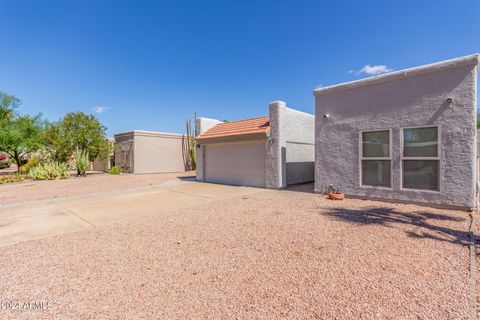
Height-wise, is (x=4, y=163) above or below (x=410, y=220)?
above

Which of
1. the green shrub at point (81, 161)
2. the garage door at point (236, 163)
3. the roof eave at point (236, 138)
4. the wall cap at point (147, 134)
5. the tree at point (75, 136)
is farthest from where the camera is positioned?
the wall cap at point (147, 134)

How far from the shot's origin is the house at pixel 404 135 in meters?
6.77

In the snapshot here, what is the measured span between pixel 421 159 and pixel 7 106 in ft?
104

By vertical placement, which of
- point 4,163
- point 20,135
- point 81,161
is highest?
point 20,135

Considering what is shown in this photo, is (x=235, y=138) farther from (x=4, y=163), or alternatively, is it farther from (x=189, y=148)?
(x=4, y=163)

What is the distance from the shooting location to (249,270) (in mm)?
3586

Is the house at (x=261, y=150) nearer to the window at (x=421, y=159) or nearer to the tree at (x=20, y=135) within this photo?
the window at (x=421, y=159)

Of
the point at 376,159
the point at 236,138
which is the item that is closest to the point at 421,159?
the point at 376,159

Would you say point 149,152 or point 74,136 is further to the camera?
point 149,152

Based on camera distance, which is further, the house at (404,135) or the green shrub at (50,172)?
the green shrub at (50,172)

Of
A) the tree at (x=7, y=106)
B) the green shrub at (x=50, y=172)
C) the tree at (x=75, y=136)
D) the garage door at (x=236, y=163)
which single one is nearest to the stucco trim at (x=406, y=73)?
the garage door at (x=236, y=163)

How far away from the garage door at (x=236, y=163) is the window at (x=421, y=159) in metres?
6.35

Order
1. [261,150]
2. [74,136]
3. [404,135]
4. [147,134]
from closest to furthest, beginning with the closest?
[404,135]
[261,150]
[74,136]
[147,134]

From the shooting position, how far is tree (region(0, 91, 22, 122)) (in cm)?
2111
